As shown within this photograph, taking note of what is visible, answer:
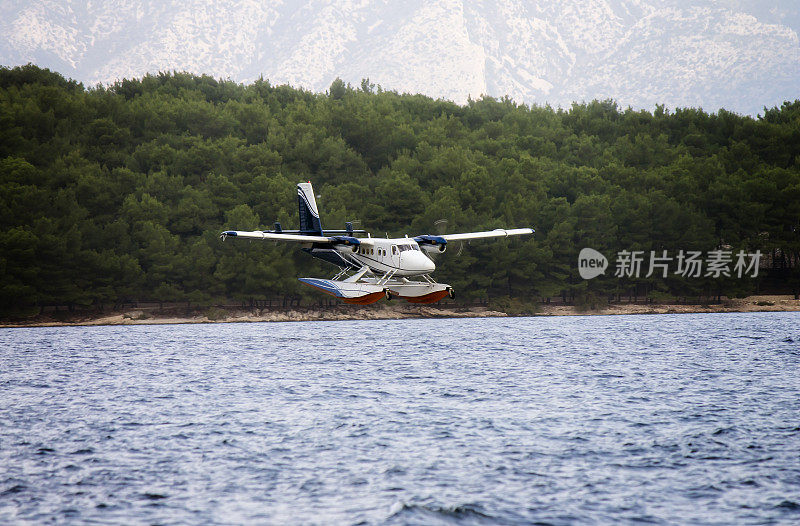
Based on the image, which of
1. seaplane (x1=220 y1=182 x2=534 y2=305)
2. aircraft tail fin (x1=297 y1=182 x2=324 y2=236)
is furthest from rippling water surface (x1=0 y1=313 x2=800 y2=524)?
aircraft tail fin (x1=297 y1=182 x2=324 y2=236)

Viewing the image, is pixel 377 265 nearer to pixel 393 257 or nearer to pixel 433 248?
pixel 393 257

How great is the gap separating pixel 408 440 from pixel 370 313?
61.4 m

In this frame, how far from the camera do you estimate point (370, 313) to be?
77688 millimetres

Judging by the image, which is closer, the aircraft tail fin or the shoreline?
the aircraft tail fin

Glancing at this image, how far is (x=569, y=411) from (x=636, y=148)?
3249 inches

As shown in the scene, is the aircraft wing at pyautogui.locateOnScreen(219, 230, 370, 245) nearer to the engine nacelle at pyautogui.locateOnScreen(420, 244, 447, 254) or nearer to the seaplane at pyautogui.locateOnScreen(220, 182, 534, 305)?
the seaplane at pyautogui.locateOnScreen(220, 182, 534, 305)

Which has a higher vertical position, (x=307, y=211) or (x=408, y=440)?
(x=307, y=211)

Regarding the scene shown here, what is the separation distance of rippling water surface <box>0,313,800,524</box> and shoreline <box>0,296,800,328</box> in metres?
38.3

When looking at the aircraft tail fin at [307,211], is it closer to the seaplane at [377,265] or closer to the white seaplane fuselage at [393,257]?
the seaplane at [377,265]

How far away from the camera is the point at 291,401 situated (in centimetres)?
2236

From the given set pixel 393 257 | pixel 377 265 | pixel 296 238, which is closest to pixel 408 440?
pixel 393 257

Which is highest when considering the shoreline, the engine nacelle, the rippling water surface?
the engine nacelle

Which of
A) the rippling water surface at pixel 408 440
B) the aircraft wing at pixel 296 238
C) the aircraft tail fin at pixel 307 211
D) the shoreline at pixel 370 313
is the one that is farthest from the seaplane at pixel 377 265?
the shoreline at pixel 370 313

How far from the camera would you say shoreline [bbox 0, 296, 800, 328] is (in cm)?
7138
